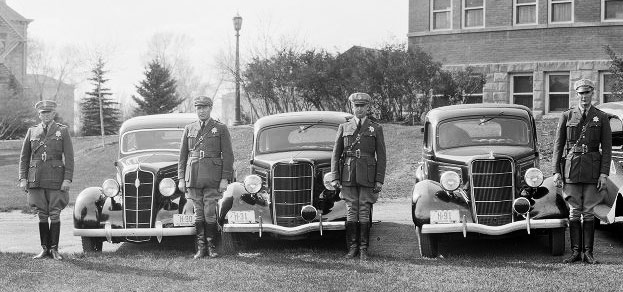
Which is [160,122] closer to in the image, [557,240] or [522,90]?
[557,240]

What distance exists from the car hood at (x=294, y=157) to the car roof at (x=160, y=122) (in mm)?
1641

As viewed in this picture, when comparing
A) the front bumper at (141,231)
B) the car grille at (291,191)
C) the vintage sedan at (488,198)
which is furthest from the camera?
the car grille at (291,191)

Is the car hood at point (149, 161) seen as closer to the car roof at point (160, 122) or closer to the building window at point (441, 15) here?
the car roof at point (160, 122)

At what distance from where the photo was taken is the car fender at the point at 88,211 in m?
10.5

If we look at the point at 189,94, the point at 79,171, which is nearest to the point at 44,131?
the point at 79,171

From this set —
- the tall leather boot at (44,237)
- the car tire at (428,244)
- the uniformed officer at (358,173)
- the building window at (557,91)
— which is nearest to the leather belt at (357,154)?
the uniformed officer at (358,173)

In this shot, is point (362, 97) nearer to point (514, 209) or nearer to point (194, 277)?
point (514, 209)

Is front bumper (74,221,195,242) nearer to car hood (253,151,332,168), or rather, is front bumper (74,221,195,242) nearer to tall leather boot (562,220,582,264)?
car hood (253,151,332,168)

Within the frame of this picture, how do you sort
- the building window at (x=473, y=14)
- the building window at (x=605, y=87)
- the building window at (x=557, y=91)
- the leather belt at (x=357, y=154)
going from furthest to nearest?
the building window at (x=473, y=14)
the building window at (x=557, y=91)
the building window at (x=605, y=87)
the leather belt at (x=357, y=154)

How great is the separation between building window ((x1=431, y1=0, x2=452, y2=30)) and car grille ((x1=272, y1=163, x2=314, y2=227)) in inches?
721

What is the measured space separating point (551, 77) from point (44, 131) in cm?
1959

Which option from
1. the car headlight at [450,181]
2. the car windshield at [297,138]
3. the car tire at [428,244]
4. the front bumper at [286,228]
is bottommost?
the car tire at [428,244]

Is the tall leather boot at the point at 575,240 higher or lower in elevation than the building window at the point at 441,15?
lower

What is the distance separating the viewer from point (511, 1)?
2659 centimetres
